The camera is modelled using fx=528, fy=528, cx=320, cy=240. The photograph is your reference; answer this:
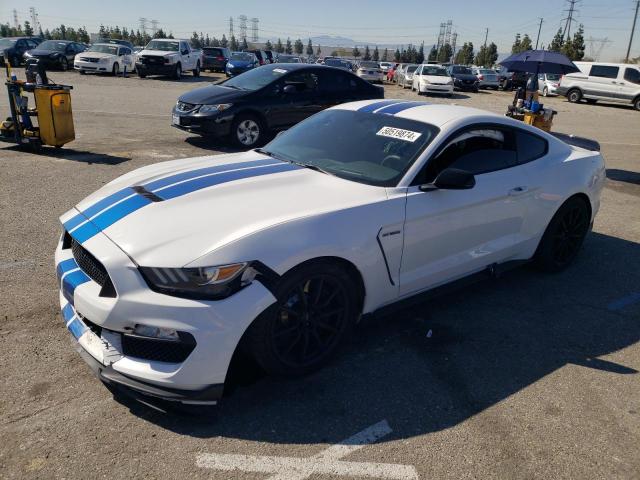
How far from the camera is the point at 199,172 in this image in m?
3.67

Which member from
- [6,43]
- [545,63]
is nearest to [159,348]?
[545,63]

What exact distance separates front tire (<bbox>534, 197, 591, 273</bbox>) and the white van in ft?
82.3

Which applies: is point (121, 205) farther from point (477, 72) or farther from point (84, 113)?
point (477, 72)

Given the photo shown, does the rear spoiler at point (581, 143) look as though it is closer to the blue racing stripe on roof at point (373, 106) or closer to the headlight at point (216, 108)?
the blue racing stripe on roof at point (373, 106)

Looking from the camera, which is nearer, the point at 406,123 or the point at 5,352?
the point at 5,352

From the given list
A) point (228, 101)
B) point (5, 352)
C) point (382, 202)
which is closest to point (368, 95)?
point (228, 101)

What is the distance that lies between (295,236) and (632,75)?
96.7 feet

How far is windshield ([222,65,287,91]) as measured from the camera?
392 inches

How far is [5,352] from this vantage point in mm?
3283

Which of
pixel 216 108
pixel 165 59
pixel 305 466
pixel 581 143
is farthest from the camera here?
pixel 165 59

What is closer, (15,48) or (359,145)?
(359,145)

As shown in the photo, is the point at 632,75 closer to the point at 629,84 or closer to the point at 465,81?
the point at 629,84

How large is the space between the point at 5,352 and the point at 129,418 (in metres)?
1.09

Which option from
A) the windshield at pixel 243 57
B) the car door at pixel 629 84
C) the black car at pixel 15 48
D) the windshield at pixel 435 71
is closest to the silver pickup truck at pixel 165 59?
the windshield at pixel 243 57
